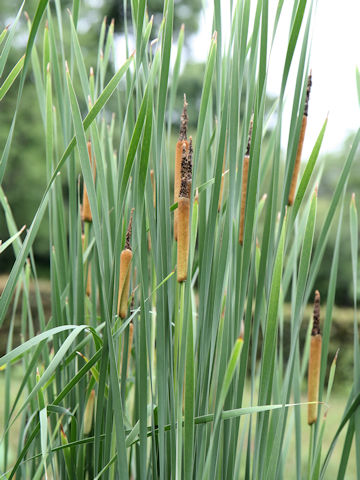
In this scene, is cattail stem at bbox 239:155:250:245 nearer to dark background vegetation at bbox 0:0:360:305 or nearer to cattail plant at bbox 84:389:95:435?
cattail plant at bbox 84:389:95:435

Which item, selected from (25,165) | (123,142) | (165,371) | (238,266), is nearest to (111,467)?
(165,371)

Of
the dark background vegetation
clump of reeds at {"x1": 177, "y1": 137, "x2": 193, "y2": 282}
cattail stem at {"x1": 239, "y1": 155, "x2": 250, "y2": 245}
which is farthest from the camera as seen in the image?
the dark background vegetation

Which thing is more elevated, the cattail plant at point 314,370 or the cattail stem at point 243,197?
the cattail stem at point 243,197

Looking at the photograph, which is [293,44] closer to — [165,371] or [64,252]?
[165,371]

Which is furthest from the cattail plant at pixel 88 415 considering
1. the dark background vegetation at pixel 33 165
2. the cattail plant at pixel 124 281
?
the dark background vegetation at pixel 33 165

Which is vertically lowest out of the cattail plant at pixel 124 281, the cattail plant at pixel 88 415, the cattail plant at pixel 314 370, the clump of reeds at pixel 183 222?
the cattail plant at pixel 88 415

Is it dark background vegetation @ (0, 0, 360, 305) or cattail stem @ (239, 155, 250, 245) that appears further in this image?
dark background vegetation @ (0, 0, 360, 305)

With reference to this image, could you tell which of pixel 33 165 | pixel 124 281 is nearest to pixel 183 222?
pixel 124 281

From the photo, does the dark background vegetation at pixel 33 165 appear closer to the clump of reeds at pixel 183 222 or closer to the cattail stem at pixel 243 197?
the cattail stem at pixel 243 197

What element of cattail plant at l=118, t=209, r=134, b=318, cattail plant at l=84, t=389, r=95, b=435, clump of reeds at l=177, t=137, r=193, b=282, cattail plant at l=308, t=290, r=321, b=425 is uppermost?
clump of reeds at l=177, t=137, r=193, b=282

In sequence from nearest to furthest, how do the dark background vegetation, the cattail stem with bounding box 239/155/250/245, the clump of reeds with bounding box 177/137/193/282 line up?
the clump of reeds with bounding box 177/137/193/282, the cattail stem with bounding box 239/155/250/245, the dark background vegetation

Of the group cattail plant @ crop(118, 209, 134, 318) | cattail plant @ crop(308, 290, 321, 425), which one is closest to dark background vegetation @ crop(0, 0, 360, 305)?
cattail plant @ crop(308, 290, 321, 425)
